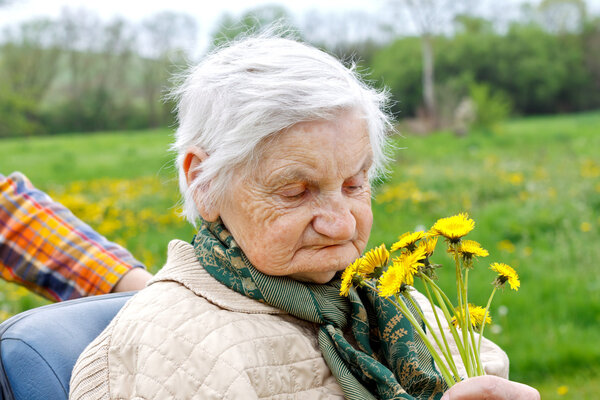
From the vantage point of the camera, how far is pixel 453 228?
1.20 metres

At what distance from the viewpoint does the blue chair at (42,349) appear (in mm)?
1422

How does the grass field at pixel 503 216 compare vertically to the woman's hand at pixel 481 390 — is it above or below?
below

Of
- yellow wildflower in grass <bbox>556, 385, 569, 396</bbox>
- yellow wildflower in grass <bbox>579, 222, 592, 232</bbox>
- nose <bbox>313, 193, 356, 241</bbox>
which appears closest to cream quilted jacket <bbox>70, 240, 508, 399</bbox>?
nose <bbox>313, 193, 356, 241</bbox>

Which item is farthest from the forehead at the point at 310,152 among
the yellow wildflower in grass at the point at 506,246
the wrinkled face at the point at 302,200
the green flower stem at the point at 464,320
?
the yellow wildflower in grass at the point at 506,246

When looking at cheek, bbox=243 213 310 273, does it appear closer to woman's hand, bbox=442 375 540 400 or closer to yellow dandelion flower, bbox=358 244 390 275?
yellow dandelion flower, bbox=358 244 390 275

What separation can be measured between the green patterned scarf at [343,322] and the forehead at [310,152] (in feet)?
0.74

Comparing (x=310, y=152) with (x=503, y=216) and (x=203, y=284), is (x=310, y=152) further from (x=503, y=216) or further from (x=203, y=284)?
(x=503, y=216)

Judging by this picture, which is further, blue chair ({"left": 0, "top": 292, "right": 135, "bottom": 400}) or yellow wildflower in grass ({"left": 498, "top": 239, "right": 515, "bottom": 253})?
yellow wildflower in grass ({"left": 498, "top": 239, "right": 515, "bottom": 253})

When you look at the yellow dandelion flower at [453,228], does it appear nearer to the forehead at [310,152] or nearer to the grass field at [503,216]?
the forehead at [310,152]

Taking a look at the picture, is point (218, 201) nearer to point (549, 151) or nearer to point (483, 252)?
point (483, 252)

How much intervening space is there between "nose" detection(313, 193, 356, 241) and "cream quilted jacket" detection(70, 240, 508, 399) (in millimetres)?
226

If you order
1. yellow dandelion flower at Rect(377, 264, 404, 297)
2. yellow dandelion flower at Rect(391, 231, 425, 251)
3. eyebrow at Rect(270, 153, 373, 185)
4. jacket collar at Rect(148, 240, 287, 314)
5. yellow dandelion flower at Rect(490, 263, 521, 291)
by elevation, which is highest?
eyebrow at Rect(270, 153, 373, 185)

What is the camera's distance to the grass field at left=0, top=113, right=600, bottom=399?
11.9ft

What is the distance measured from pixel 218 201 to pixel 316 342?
406mm
